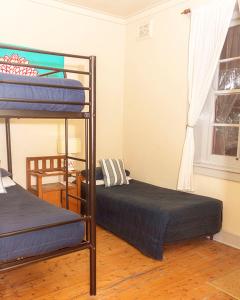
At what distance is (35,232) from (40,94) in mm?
799

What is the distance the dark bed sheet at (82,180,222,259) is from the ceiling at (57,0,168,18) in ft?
7.20

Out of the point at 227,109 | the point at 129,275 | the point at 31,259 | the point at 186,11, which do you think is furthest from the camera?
the point at 186,11

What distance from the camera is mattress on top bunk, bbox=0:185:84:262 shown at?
1602 millimetres

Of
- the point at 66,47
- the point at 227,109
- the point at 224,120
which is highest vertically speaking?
the point at 66,47

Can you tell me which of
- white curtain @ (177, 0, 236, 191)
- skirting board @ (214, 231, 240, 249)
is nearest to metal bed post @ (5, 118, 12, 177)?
white curtain @ (177, 0, 236, 191)

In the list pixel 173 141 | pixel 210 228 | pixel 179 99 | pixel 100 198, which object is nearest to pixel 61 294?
pixel 100 198

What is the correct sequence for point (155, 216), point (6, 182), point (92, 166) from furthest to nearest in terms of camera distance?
point (6, 182), point (155, 216), point (92, 166)

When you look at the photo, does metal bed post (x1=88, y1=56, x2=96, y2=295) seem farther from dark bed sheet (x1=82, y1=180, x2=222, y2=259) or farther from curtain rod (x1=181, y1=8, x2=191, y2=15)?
curtain rod (x1=181, y1=8, x2=191, y2=15)

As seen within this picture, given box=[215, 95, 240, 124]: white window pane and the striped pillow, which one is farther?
the striped pillow

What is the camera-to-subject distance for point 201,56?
9.67ft

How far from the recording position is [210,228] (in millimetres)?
2844

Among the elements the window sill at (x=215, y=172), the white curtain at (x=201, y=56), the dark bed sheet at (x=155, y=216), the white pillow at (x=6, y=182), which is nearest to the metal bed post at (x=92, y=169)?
the dark bed sheet at (x=155, y=216)

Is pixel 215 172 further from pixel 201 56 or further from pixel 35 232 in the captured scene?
pixel 35 232

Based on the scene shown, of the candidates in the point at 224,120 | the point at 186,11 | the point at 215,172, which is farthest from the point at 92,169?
the point at 186,11
